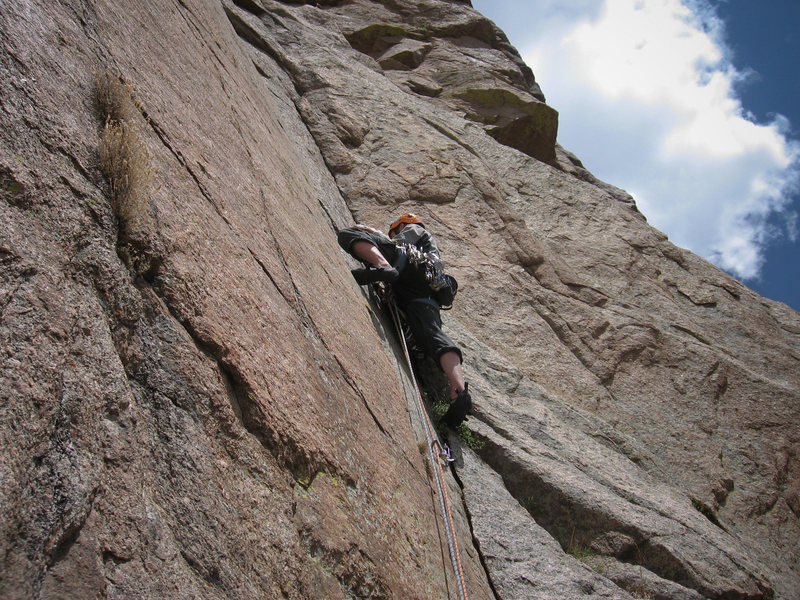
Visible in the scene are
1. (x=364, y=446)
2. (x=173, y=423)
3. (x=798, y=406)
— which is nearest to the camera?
(x=173, y=423)

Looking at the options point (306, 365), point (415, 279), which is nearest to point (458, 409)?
point (415, 279)

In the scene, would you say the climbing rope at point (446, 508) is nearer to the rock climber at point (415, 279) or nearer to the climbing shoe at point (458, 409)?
the climbing shoe at point (458, 409)

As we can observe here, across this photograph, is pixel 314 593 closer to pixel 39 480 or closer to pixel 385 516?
pixel 385 516

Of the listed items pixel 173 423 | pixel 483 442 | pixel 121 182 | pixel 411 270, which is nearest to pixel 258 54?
pixel 411 270

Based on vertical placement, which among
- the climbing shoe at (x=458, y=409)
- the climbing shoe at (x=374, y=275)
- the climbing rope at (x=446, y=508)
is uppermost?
the climbing shoe at (x=374, y=275)

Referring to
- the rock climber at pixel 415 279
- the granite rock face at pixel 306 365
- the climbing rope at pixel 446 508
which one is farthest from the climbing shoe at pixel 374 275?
the climbing rope at pixel 446 508

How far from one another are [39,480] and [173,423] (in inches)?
24.2

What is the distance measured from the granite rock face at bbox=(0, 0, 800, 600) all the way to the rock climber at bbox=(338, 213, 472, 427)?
36 cm

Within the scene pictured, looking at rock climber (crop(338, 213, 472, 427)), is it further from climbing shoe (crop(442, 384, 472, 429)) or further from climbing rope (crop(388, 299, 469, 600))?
climbing rope (crop(388, 299, 469, 600))

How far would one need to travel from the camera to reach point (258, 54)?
36.4 feet

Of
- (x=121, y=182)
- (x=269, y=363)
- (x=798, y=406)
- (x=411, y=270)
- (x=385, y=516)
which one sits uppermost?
(x=798, y=406)

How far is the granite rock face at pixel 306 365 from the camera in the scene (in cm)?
209

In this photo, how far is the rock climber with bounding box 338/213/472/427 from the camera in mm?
6094

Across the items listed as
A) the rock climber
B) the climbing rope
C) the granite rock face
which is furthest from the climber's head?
the climbing rope
